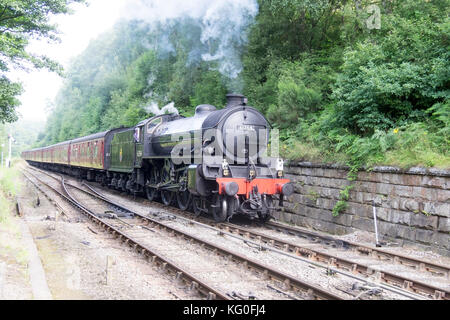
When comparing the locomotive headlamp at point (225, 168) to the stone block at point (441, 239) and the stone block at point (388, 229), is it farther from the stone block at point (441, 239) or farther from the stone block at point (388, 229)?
the stone block at point (441, 239)

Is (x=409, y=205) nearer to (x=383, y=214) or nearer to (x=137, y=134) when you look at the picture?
(x=383, y=214)

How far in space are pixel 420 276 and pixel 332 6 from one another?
13.4 meters

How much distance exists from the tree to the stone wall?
405 inches

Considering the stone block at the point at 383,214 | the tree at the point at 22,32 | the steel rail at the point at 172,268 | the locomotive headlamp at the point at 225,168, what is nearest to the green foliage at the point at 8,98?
the tree at the point at 22,32

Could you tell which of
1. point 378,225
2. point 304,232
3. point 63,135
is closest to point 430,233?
point 378,225

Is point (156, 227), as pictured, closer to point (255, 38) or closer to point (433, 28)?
point (433, 28)

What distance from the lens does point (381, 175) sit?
30.5 feet

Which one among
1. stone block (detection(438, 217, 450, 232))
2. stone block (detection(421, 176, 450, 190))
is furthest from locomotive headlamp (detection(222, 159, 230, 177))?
stone block (detection(438, 217, 450, 232))

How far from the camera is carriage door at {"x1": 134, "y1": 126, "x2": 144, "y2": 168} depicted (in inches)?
608

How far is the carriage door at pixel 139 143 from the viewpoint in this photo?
50.6 ft

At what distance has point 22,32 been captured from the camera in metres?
15.1

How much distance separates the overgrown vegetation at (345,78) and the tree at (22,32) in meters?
6.93

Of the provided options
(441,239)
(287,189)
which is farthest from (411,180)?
(287,189)

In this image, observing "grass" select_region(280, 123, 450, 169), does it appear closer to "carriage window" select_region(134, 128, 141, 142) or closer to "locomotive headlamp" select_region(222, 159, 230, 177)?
"locomotive headlamp" select_region(222, 159, 230, 177)
